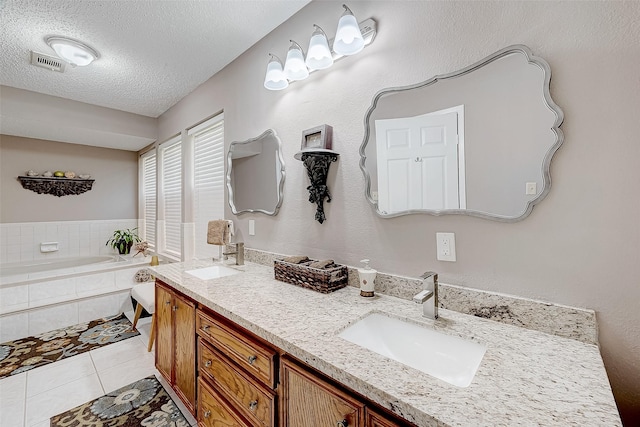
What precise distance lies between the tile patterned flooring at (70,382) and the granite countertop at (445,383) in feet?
3.98

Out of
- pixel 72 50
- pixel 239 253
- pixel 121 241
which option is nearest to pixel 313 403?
pixel 239 253

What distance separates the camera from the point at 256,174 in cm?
213

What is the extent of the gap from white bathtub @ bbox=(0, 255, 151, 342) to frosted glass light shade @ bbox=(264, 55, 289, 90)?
304 centimetres

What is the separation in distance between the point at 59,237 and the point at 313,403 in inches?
187

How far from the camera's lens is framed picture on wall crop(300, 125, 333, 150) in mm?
1541

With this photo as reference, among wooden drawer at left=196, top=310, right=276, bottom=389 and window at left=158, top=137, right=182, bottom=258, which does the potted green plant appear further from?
wooden drawer at left=196, top=310, right=276, bottom=389

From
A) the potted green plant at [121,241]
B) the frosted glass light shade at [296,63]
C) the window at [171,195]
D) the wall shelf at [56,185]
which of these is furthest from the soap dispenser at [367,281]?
the wall shelf at [56,185]

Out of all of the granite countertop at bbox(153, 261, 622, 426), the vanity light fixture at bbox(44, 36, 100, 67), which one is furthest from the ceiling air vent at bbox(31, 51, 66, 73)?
the granite countertop at bbox(153, 261, 622, 426)

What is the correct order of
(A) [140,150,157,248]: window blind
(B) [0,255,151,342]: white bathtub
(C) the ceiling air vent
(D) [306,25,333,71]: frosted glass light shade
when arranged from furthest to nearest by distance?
(A) [140,150,157,248]: window blind, (B) [0,255,151,342]: white bathtub, (C) the ceiling air vent, (D) [306,25,333,71]: frosted glass light shade

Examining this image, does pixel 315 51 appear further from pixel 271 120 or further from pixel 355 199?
pixel 355 199

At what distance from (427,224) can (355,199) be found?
0.41m

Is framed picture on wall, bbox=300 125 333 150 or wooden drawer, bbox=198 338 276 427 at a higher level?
framed picture on wall, bbox=300 125 333 150

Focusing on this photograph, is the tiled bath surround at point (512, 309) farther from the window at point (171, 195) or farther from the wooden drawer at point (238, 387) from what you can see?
the window at point (171, 195)

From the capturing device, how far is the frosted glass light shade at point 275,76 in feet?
5.72
